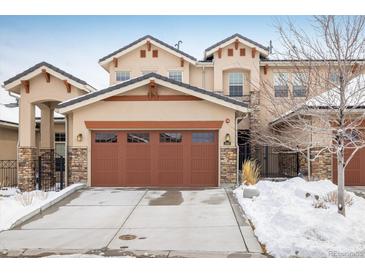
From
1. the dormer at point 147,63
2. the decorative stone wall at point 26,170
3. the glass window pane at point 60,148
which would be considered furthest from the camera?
the dormer at point 147,63

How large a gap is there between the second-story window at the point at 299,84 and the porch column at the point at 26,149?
12059 millimetres

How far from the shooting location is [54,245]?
6.57 metres

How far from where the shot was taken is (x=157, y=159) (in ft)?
43.6

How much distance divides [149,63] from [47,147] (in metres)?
7.22

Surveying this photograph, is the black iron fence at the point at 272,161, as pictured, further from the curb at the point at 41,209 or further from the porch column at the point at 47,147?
the porch column at the point at 47,147

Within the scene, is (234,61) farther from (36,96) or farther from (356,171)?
(36,96)

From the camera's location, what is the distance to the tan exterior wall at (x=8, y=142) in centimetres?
1802

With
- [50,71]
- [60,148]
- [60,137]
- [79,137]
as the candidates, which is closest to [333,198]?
[79,137]

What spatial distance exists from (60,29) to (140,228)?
5.67 meters

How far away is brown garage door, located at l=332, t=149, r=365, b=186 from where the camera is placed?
1344 cm

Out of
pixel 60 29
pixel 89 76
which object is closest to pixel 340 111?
pixel 60 29

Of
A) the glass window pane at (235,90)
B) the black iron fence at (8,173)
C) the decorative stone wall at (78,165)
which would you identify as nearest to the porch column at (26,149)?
the black iron fence at (8,173)

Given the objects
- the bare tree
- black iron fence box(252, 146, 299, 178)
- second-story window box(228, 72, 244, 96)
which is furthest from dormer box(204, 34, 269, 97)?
the bare tree
